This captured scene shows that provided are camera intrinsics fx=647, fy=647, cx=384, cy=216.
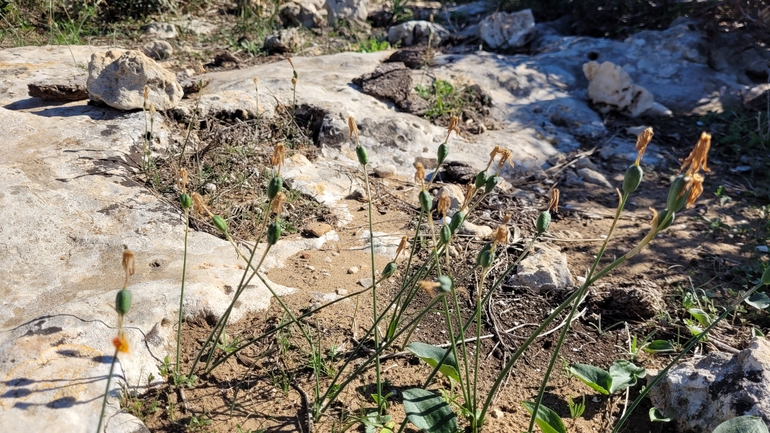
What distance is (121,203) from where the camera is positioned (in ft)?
9.10

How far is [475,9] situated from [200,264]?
5339 millimetres

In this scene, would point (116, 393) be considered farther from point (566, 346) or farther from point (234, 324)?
point (566, 346)

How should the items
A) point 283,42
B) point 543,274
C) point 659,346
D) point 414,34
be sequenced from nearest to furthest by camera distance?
point 659,346
point 543,274
point 283,42
point 414,34

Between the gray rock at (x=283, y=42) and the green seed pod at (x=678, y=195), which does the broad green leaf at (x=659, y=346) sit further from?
the gray rock at (x=283, y=42)

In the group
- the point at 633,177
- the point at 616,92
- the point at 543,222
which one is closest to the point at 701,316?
the point at 543,222

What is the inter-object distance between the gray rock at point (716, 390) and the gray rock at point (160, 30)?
14.9 ft

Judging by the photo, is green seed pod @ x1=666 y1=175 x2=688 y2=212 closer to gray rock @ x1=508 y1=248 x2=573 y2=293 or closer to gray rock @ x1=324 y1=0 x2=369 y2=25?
gray rock @ x1=508 y1=248 x2=573 y2=293

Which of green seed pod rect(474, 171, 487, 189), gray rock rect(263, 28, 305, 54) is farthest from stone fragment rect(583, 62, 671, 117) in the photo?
green seed pod rect(474, 171, 487, 189)

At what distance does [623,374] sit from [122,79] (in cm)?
277

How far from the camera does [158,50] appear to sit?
15.4 feet

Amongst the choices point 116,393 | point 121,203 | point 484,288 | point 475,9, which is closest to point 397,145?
point 484,288

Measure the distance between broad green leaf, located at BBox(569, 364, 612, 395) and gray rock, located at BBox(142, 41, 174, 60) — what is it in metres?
3.75

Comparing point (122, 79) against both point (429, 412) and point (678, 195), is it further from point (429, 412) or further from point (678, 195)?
point (678, 195)

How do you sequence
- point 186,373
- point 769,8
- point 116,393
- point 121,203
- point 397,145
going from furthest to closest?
point 769,8
point 397,145
point 121,203
point 186,373
point 116,393
